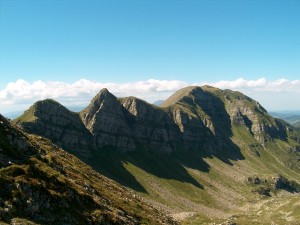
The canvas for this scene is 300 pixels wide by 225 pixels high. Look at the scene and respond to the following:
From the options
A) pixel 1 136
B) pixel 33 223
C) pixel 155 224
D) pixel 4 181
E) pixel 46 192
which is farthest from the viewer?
pixel 155 224

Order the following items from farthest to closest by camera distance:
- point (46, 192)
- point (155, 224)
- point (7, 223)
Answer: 1. point (155, 224)
2. point (46, 192)
3. point (7, 223)

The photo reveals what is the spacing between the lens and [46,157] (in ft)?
243

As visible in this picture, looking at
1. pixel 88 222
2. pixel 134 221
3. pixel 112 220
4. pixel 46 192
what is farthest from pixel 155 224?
pixel 46 192

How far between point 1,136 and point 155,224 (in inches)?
1626

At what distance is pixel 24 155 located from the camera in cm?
6456

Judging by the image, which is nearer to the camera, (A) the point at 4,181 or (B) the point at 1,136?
(A) the point at 4,181

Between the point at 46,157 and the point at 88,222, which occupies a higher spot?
the point at 46,157

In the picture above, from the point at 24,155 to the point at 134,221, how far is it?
27.8 metres

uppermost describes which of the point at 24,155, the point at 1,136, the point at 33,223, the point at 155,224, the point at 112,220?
the point at 1,136

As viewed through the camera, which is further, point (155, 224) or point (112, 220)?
point (155, 224)

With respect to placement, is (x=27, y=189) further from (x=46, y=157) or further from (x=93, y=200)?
(x=46, y=157)

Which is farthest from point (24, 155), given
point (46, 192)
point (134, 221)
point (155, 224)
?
point (155, 224)

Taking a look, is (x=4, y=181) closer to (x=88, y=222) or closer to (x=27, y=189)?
(x=27, y=189)

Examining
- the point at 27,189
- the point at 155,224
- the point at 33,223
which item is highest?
the point at 27,189
